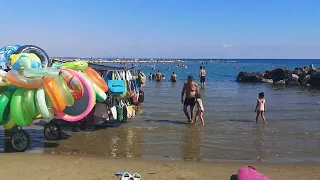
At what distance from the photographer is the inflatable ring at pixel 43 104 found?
8234mm

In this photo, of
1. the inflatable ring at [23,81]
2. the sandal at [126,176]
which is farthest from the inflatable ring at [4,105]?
the sandal at [126,176]

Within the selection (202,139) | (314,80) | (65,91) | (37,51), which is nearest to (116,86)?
(37,51)

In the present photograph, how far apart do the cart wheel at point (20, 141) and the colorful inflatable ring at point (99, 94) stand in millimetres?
2045

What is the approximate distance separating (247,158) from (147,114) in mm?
6775

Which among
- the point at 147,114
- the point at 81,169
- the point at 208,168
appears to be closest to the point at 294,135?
the point at 208,168

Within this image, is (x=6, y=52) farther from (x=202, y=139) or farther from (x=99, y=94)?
(x=202, y=139)

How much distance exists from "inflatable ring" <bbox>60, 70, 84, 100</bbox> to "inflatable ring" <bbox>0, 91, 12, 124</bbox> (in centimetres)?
131

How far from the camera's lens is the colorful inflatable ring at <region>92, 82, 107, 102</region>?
9.83m

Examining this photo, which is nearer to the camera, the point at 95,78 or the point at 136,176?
the point at 136,176

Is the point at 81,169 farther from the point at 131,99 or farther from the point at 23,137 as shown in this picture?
the point at 131,99

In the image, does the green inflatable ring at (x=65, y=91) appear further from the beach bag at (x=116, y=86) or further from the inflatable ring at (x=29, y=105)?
the beach bag at (x=116, y=86)

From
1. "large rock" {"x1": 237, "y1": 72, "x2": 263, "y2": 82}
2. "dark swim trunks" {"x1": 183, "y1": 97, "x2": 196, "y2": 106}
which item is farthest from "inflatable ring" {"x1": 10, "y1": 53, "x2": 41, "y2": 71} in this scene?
"large rock" {"x1": 237, "y1": 72, "x2": 263, "y2": 82}

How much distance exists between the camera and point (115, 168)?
295 inches

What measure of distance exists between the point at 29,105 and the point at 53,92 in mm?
603
